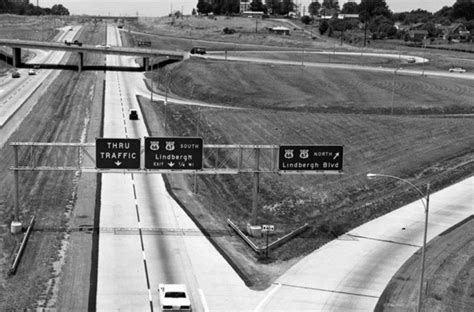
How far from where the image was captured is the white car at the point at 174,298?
39438 mm

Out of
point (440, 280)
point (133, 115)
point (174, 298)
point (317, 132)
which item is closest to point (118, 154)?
point (174, 298)

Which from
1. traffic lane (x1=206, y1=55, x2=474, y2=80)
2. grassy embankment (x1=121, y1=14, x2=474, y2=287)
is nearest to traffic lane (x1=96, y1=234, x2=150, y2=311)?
grassy embankment (x1=121, y1=14, x2=474, y2=287)

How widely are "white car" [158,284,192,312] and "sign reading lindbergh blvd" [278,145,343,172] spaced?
17.2m

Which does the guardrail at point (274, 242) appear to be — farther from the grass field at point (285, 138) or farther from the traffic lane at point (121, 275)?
the traffic lane at point (121, 275)

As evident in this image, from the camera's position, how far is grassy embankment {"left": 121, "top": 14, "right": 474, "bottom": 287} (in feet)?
207

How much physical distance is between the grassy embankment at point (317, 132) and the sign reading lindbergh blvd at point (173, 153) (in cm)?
575

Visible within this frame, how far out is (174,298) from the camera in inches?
1576

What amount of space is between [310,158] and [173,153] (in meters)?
10.6

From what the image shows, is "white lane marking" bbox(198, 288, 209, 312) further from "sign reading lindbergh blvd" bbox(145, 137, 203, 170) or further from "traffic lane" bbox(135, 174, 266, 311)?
"sign reading lindbergh blvd" bbox(145, 137, 203, 170)

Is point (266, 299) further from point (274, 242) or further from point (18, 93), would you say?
point (18, 93)

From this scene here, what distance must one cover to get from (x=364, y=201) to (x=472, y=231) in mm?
12034

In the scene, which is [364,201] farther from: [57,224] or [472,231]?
[57,224]

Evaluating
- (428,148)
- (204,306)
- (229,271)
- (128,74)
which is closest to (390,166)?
(428,148)

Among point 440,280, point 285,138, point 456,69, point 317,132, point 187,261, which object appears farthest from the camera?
point 456,69
